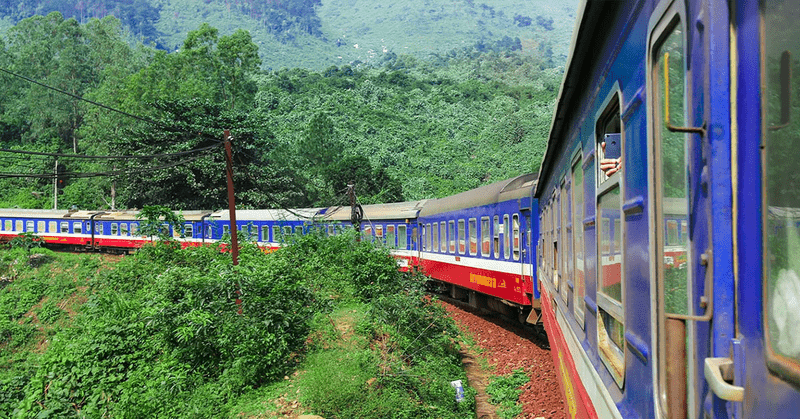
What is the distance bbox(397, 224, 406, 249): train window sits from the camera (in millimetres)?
21834

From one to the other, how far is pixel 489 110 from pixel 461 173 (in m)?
27.1

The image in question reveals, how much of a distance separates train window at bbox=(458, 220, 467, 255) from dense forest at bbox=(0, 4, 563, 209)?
20461mm

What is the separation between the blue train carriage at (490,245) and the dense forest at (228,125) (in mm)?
18695

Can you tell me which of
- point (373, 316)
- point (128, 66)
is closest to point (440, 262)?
point (373, 316)

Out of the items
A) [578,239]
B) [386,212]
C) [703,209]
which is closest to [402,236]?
[386,212]

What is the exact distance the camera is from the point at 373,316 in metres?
12.9

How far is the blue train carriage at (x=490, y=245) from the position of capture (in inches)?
482

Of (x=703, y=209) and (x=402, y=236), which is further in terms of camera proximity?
(x=402, y=236)

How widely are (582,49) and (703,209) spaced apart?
6.95ft

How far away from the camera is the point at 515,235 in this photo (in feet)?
41.5

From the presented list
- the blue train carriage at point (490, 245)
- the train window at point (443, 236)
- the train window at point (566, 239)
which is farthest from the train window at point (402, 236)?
the train window at point (566, 239)

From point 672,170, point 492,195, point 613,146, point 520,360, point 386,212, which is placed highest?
point 492,195

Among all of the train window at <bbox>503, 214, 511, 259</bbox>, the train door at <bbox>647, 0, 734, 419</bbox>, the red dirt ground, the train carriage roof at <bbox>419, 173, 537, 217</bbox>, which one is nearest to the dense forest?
the train carriage roof at <bbox>419, 173, 537, 217</bbox>

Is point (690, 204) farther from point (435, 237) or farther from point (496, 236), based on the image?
point (435, 237)
